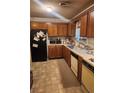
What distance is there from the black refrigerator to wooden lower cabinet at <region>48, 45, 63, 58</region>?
410 millimetres

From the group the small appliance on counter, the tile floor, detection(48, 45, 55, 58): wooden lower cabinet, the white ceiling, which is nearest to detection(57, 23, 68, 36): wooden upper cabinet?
the small appliance on counter

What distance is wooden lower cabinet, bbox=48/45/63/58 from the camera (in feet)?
19.0

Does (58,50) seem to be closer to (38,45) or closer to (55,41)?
(55,41)

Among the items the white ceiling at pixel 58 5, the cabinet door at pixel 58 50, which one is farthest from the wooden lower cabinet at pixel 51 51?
the white ceiling at pixel 58 5

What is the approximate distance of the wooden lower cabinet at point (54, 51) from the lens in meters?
5.78

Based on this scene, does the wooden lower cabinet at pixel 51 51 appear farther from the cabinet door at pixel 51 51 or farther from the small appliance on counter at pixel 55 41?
the small appliance on counter at pixel 55 41

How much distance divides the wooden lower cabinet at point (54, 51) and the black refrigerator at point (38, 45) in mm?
410

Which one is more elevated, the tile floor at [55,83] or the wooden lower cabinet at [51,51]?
the wooden lower cabinet at [51,51]

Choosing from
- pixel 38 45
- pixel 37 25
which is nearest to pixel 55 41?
pixel 38 45

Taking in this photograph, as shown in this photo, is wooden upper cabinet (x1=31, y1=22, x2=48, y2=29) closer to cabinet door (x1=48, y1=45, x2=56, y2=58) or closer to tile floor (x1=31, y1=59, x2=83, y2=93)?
cabinet door (x1=48, y1=45, x2=56, y2=58)
